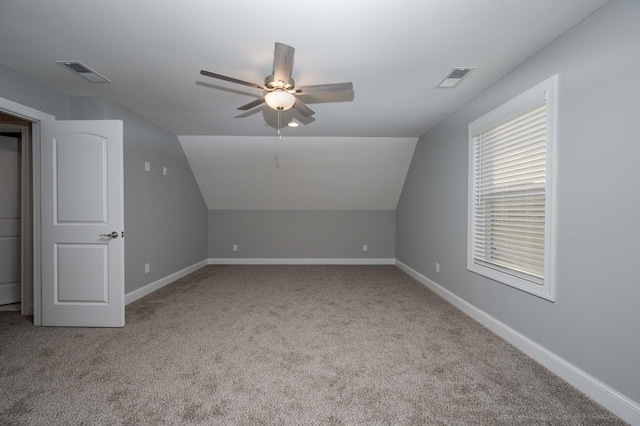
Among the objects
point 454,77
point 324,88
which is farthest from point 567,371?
point 324,88

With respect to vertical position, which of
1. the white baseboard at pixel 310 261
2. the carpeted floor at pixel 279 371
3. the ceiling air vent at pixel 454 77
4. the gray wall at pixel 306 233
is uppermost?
the ceiling air vent at pixel 454 77

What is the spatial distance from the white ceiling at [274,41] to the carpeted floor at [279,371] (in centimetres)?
242

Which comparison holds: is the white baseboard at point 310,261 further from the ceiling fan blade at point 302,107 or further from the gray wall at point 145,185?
the ceiling fan blade at point 302,107

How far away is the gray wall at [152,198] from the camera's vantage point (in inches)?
139

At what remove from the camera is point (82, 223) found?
2896mm

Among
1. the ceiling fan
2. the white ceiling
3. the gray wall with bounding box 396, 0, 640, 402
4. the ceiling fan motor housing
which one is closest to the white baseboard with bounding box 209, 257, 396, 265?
the white ceiling

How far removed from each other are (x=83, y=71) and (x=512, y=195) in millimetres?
4066

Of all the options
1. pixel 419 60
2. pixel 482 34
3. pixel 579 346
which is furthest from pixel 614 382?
pixel 419 60

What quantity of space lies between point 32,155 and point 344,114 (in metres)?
3.48

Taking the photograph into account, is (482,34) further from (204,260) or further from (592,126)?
(204,260)

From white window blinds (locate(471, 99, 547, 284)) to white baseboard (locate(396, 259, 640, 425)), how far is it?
20.1 inches

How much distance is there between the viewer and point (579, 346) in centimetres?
192

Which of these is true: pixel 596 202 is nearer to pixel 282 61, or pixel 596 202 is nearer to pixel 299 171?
pixel 282 61

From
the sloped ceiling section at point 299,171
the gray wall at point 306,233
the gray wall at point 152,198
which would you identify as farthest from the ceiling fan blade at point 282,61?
the gray wall at point 306,233
